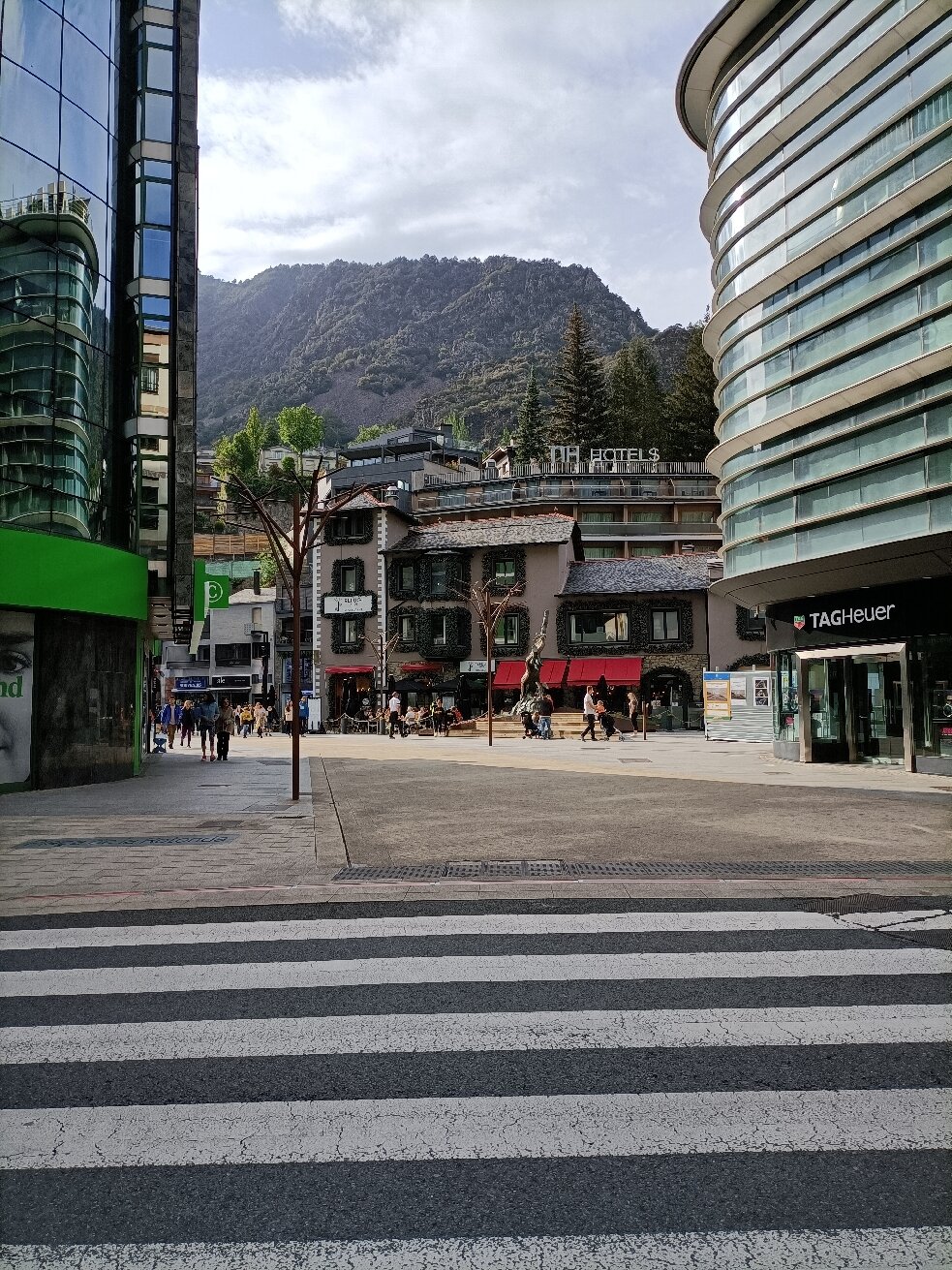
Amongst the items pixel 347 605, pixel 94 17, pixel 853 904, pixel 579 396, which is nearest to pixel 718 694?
pixel 94 17

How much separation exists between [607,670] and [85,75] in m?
39.4

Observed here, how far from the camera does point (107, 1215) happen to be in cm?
335

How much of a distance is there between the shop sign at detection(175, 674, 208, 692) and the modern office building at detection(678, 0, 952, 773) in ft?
171

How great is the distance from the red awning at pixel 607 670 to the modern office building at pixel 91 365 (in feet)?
106

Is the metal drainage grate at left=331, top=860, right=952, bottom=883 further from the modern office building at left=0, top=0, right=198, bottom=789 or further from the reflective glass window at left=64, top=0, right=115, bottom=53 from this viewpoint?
the reflective glass window at left=64, top=0, right=115, bottom=53

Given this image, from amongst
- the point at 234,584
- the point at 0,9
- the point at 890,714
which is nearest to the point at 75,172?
the point at 0,9

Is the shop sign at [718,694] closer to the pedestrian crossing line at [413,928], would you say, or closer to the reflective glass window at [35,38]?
the reflective glass window at [35,38]

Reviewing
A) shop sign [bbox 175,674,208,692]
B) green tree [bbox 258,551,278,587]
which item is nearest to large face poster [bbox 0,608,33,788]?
shop sign [bbox 175,674,208,692]

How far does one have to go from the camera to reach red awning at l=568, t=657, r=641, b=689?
5353 centimetres

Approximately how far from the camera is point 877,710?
76.2 feet

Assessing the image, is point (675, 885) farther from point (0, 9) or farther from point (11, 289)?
point (0, 9)

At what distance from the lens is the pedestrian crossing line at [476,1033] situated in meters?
4.94

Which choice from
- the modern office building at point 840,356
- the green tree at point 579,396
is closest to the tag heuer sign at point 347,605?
the modern office building at point 840,356

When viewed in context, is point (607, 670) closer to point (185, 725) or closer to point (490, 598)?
point (490, 598)
